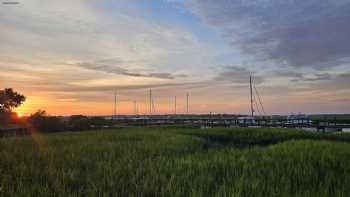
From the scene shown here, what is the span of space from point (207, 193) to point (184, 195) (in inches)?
23.8

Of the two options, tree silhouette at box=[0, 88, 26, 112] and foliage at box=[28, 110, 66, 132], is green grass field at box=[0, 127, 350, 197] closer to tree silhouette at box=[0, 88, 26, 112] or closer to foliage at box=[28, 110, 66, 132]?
foliage at box=[28, 110, 66, 132]

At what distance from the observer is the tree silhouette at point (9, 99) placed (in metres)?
47.2

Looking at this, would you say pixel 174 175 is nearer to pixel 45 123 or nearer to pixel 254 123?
pixel 45 123

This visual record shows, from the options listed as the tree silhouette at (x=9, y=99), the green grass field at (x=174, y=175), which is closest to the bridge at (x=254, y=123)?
the tree silhouette at (x=9, y=99)

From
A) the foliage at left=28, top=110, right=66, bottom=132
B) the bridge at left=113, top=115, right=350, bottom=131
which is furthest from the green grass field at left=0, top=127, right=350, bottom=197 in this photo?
the bridge at left=113, top=115, right=350, bottom=131

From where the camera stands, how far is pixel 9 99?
1941 inches

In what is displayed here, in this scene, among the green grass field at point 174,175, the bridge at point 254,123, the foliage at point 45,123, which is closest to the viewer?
the green grass field at point 174,175

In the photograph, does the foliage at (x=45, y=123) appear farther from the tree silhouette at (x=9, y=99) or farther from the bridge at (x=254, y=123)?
the bridge at (x=254, y=123)

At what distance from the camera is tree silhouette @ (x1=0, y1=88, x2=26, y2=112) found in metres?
47.2

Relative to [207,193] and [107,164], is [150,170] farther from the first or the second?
[207,193]

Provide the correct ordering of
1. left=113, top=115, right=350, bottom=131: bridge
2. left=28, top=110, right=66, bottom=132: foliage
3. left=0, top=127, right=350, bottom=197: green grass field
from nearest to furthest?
left=0, top=127, right=350, bottom=197: green grass field → left=28, top=110, right=66, bottom=132: foliage → left=113, top=115, right=350, bottom=131: bridge

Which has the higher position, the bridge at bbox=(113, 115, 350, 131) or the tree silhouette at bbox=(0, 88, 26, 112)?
the tree silhouette at bbox=(0, 88, 26, 112)

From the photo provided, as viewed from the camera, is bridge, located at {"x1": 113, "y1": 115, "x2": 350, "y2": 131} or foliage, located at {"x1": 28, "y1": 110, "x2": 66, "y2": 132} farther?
bridge, located at {"x1": 113, "y1": 115, "x2": 350, "y2": 131}

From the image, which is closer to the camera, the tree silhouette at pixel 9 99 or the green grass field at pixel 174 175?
the green grass field at pixel 174 175
